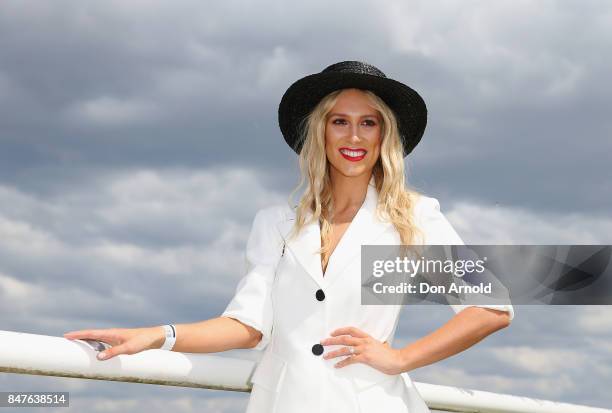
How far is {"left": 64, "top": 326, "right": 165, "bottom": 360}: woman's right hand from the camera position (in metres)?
3.43

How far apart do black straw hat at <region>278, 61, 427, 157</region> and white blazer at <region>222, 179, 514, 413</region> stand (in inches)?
26.4

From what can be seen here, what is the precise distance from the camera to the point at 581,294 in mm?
6777

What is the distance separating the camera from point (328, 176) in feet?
14.8

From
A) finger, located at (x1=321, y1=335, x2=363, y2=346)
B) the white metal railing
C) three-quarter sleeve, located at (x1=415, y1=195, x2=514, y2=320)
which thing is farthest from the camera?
three-quarter sleeve, located at (x1=415, y1=195, x2=514, y2=320)

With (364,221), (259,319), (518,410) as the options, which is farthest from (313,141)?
(518,410)

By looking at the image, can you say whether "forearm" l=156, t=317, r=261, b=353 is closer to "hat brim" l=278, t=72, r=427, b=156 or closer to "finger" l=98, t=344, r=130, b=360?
"finger" l=98, t=344, r=130, b=360

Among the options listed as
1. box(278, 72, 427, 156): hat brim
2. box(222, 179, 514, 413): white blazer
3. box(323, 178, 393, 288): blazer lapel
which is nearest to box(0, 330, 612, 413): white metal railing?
box(222, 179, 514, 413): white blazer

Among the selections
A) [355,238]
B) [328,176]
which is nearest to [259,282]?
[355,238]

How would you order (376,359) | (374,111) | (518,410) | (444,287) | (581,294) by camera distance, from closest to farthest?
(376,359)
(444,287)
(374,111)
(518,410)
(581,294)

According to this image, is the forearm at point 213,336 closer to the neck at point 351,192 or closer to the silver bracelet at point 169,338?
the silver bracelet at point 169,338

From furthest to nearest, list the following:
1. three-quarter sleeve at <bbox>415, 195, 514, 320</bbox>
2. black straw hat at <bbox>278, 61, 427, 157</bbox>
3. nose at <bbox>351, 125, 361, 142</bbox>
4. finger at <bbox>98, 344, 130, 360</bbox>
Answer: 1. black straw hat at <bbox>278, 61, 427, 157</bbox>
2. nose at <bbox>351, 125, 361, 142</bbox>
3. three-quarter sleeve at <bbox>415, 195, 514, 320</bbox>
4. finger at <bbox>98, 344, 130, 360</bbox>

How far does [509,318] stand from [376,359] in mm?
695

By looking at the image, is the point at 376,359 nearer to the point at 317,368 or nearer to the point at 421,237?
the point at 317,368

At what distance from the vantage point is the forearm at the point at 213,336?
151 inches
